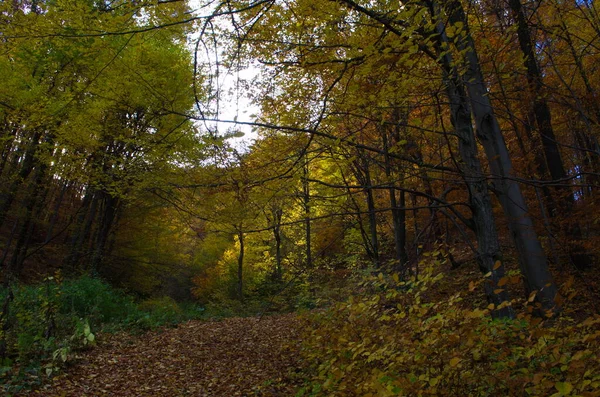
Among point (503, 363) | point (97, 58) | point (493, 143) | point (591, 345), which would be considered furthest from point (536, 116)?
point (97, 58)

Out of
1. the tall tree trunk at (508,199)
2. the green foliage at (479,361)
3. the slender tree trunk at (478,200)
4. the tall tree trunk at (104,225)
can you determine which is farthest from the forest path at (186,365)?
the tall tree trunk at (104,225)

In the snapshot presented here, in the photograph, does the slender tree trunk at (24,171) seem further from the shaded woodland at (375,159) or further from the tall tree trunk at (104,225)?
the tall tree trunk at (104,225)

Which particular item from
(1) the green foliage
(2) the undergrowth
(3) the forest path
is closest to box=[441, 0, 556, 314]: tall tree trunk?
(1) the green foliage

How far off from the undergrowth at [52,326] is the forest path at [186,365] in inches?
11.3

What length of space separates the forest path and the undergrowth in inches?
11.3

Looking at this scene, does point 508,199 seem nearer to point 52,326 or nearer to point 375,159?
point 375,159

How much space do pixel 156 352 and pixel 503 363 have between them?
5734mm

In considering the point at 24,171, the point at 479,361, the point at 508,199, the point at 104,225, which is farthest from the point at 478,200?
the point at 104,225

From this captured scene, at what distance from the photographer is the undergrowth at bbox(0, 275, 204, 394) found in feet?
16.1

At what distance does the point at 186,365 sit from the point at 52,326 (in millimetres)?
2191

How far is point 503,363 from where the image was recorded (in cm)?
263

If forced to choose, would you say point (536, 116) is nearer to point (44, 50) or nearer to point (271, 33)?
point (271, 33)

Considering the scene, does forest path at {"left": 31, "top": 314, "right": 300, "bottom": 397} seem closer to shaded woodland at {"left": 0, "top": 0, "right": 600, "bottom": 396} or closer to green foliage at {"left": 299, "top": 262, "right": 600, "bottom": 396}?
shaded woodland at {"left": 0, "top": 0, "right": 600, "bottom": 396}

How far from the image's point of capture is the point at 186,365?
5.97 m
